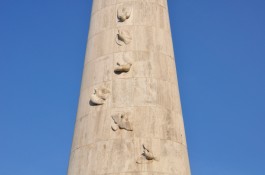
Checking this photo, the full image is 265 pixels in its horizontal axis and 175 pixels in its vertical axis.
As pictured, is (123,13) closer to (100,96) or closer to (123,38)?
(123,38)

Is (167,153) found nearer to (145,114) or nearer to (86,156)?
(145,114)

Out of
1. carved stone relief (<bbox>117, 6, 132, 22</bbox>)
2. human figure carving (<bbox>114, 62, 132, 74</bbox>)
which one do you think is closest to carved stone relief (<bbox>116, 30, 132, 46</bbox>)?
carved stone relief (<bbox>117, 6, 132, 22</bbox>)

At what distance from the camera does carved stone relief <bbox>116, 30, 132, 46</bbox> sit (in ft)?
49.0

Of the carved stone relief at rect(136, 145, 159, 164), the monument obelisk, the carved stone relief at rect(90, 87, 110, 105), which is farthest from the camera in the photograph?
the carved stone relief at rect(90, 87, 110, 105)

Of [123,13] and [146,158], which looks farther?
[123,13]

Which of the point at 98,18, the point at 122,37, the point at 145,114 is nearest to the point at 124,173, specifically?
the point at 145,114

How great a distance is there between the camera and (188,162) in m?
14.1

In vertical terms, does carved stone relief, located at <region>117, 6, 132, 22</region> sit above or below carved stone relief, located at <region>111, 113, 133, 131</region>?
above

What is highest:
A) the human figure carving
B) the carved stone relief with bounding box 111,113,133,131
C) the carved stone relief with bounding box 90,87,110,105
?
the human figure carving

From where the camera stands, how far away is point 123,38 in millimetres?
14969

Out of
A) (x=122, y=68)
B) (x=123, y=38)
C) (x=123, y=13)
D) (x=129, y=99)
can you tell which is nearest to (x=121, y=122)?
(x=129, y=99)

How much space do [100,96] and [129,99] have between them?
1.03m

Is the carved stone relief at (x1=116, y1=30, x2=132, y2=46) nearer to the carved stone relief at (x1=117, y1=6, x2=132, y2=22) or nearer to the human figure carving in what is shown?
the carved stone relief at (x1=117, y1=6, x2=132, y2=22)

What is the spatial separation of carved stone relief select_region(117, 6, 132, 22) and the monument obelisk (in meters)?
0.04
